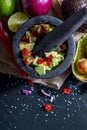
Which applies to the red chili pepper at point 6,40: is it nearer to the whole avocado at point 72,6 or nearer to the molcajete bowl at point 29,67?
the molcajete bowl at point 29,67

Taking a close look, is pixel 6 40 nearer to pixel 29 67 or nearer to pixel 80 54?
pixel 29 67

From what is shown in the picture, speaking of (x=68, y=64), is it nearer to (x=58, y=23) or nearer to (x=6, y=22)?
(x=58, y=23)

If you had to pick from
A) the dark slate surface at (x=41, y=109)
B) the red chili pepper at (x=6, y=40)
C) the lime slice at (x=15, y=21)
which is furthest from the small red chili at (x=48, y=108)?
the lime slice at (x=15, y=21)

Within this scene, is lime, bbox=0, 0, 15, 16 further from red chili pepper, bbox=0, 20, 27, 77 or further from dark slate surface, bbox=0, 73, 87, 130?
dark slate surface, bbox=0, 73, 87, 130

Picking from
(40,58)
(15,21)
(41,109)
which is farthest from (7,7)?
(41,109)

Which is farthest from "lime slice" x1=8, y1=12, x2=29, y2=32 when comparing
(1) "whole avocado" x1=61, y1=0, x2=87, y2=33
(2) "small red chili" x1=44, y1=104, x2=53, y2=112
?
(2) "small red chili" x1=44, y1=104, x2=53, y2=112
